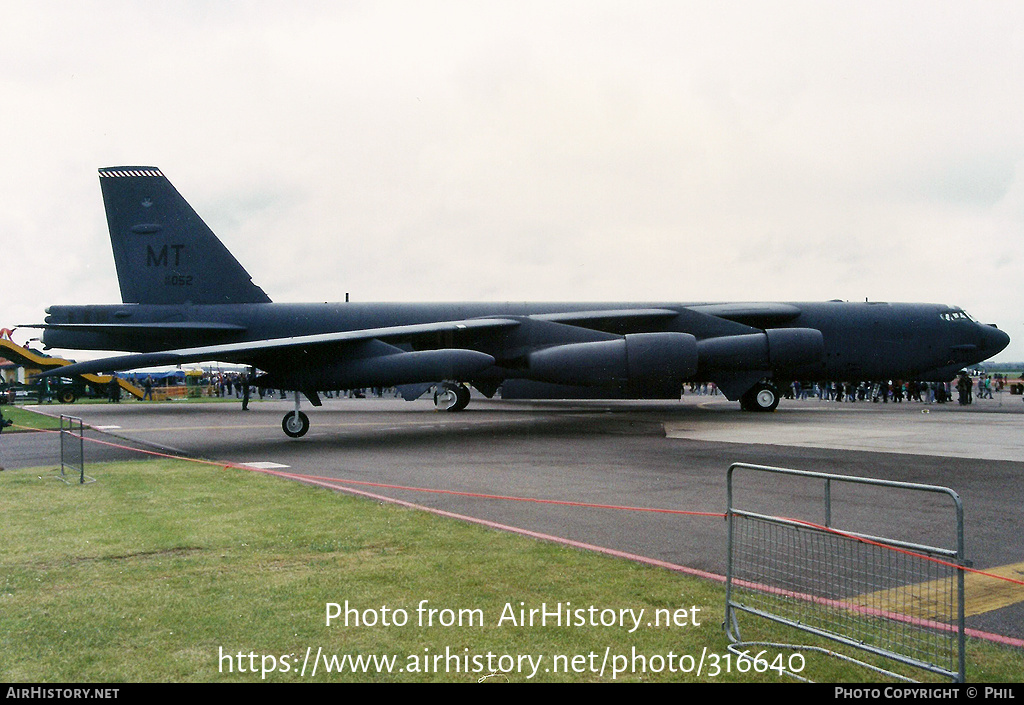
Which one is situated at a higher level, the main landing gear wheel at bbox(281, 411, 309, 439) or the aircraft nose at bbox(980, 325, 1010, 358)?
the aircraft nose at bbox(980, 325, 1010, 358)

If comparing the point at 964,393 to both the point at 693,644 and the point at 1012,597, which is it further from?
the point at 693,644

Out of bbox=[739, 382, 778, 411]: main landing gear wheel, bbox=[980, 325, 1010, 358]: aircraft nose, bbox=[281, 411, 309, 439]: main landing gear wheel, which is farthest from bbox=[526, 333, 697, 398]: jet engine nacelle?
bbox=[980, 325, 1010, 358]: aircraft nose

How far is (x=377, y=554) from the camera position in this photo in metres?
6.02

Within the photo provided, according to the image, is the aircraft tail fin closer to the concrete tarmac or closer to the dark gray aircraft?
the dark gray aircraft

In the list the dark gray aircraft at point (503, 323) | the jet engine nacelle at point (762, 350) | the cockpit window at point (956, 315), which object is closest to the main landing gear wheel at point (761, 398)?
the dark gray aircraft at point (503, 323)

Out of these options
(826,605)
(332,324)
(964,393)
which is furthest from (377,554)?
(964,393)

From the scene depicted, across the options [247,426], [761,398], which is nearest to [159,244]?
[247,426]

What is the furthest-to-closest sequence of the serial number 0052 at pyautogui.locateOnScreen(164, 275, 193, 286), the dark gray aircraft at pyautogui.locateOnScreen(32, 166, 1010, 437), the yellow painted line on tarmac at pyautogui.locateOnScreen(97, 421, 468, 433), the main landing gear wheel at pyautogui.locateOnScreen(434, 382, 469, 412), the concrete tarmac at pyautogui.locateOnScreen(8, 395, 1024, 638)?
the main landing gear wheel at pyautogui.locateOnScreen(434, 382, 469, 412) < the serial number 0052 at pyautogui.locateOnScreen(164, 275, 193, 286) < the dark gray aircraft at pyautogui.locateOnScreen(32, 166, 1010, 437) < the yellow painted line on tarmac at pyautogui.locateOnScreen(97, 421, 468, 433) < the concrete tarmac at pyautogui.locateOnScreen(8, 395, 1024, 638)

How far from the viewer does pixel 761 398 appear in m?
23.5

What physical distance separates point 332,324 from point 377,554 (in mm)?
18504

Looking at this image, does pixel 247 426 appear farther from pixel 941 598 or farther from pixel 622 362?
pixel 941 598

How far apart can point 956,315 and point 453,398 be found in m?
17.0

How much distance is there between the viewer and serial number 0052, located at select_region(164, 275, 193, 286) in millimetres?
23047

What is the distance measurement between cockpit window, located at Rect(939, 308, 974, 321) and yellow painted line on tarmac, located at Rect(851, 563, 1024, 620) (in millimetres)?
21159
